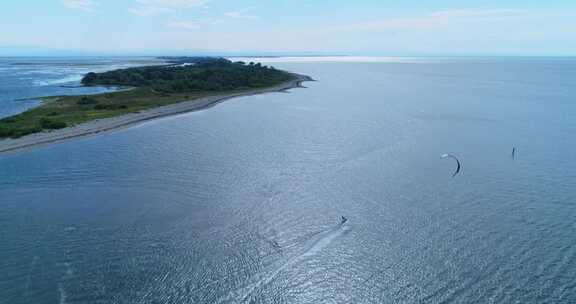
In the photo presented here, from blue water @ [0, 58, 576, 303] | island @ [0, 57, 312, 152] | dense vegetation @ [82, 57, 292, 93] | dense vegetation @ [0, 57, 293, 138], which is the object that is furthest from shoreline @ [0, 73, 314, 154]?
dense vegetation @ [82, 57, 292, 93]

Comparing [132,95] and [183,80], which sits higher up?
[183,80]

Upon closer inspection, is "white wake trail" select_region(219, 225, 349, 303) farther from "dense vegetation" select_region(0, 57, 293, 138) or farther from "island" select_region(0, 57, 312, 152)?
"dense vegetation" select_region(0, 57, 293, 138)

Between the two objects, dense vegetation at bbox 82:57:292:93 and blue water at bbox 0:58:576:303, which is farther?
dense vegetation at bbox 82:57:292:93

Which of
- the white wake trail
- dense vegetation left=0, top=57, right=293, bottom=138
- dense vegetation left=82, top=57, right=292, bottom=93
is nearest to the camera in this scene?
the white wake trail

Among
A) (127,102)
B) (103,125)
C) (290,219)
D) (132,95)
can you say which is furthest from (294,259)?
(132,95)

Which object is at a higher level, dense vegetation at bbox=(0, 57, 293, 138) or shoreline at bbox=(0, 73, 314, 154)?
dense vegetation at bbox=(0, 57, 293, 138)

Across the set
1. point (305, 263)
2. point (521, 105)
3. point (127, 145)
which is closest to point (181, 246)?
point (305, 263)

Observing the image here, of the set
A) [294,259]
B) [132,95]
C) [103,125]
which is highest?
[132,95]

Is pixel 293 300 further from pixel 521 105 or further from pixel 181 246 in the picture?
pixel 521 105

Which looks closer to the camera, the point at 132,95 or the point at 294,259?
the point at 294,259

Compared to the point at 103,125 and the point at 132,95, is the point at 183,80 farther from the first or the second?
the point at 103,125
